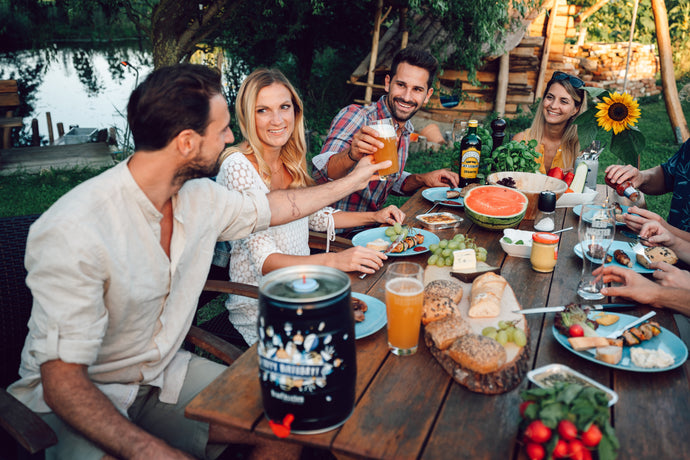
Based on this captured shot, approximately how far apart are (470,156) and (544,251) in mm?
1302

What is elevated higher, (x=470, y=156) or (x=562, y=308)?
(x=470, y=156)

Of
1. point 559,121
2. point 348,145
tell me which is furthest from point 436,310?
point 559,121

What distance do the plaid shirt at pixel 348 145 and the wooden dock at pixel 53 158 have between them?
6339 millimetres

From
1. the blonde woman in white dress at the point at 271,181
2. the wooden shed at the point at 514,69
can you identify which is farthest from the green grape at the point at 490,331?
the wooden shed at the point at 514,69

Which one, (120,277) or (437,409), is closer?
(437,409)

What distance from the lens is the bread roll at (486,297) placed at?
181 cm

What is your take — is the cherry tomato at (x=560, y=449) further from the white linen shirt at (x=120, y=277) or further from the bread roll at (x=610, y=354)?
the white linen shirt at (x=120, y=277)

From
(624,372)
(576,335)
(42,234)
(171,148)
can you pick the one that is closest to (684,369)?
(624,372)

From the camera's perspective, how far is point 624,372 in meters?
1.57

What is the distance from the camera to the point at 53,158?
8.91m

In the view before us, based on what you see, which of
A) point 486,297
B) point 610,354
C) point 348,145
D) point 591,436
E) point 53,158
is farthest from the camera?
point 53,158

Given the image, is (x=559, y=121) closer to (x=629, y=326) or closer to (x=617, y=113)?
(x=617, y=113)

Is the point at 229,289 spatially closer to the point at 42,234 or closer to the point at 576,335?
the point at 42,234

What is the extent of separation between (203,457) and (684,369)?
168 cm
